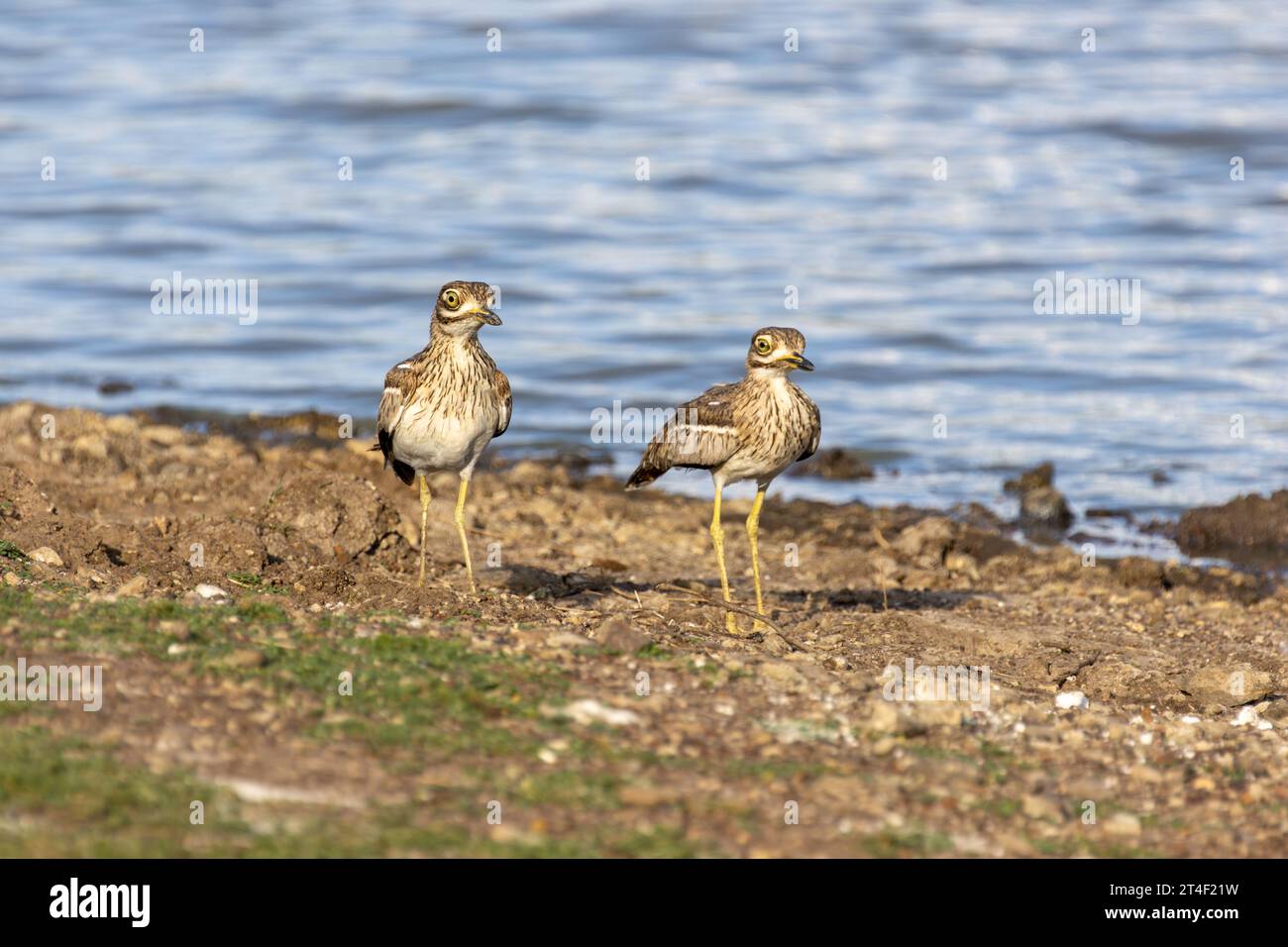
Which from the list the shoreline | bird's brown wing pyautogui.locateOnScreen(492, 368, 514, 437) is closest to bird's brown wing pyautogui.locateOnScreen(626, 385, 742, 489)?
bird's brown wing pyautogui.locateOnScreen(492, 368, 514, 437)

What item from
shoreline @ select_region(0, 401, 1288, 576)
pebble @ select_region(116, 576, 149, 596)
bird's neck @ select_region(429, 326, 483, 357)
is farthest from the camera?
shoreline @ select_region(0, 401, 1288, 576)

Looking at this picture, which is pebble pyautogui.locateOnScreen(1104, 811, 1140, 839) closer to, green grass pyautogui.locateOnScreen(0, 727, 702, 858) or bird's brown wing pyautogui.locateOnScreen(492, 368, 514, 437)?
green grass pyautogui.locateOnScreen(0, 727, 702, 858)

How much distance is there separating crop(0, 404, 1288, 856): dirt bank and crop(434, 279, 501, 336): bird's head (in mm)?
1138

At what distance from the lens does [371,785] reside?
18.5 feet

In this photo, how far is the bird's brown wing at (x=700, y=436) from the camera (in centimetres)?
955

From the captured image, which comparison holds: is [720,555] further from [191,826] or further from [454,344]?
[191,826]

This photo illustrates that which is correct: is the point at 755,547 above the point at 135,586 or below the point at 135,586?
above

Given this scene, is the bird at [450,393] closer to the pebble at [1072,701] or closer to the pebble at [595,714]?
the pebble at [595,714]

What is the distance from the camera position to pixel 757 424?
9.50 metres

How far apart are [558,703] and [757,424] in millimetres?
3290

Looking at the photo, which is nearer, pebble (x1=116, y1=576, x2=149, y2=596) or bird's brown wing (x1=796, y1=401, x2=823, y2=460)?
pebble (x1=116, y1=576, x2=149, y2=596)

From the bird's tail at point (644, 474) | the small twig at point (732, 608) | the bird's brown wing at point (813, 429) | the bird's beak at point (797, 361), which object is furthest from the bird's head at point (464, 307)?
the bird's brown wing at point (813, 429)

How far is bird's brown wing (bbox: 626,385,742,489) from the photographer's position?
9.55 metres

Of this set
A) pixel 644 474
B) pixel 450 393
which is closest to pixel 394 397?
pixel 450 393
